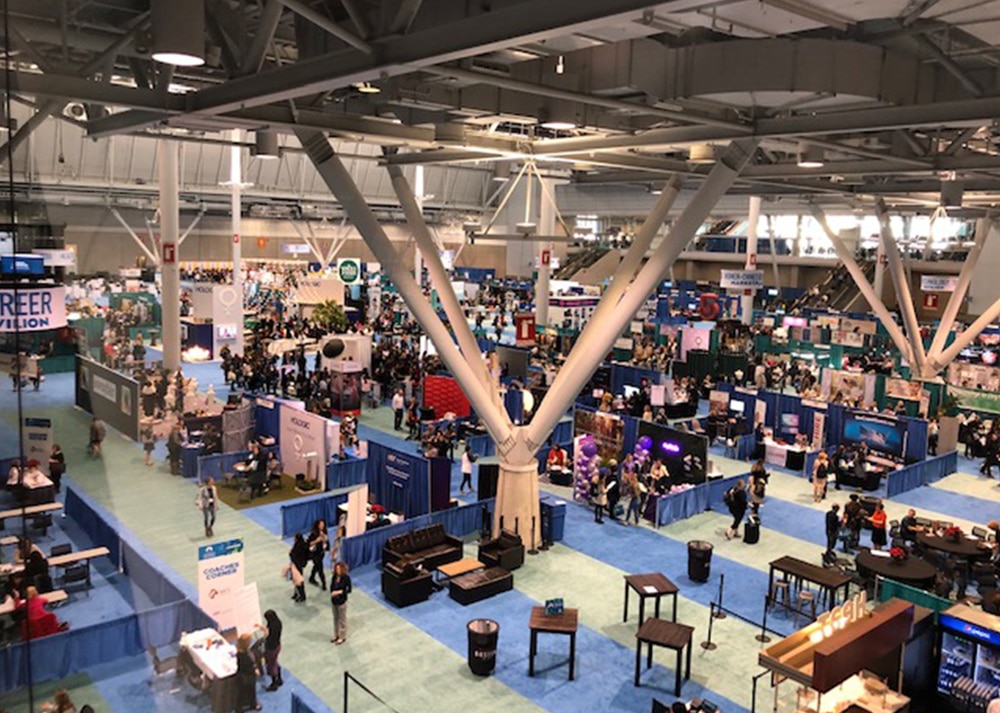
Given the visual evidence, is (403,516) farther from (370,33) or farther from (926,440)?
(926,440)

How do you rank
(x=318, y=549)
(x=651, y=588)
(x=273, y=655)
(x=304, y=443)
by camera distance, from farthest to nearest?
(x=304, y=443) → (x=318, y=549) → (x=651, y=588) → (x=273, y=655)

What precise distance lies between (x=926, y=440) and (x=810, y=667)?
1590 centimetres

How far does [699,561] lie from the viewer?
15.3 m

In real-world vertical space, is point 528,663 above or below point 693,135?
below

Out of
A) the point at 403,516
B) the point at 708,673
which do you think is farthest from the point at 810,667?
the point at 403,516

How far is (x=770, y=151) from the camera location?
1909 centimetres

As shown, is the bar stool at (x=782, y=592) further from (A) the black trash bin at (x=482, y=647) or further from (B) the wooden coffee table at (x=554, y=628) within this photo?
(A) the black trash bin at (x=482, y=647)

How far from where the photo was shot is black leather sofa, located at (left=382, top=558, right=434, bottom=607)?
45.7 feet

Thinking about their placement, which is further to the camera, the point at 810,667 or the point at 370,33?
the point at 810,667

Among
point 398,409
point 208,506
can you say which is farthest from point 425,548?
point 398,409

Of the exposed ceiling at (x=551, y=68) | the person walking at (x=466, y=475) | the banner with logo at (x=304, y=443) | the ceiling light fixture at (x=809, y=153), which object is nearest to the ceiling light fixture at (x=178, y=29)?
the exposed ceiling at (x=551, y=68)

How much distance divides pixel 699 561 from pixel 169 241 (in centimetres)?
2196

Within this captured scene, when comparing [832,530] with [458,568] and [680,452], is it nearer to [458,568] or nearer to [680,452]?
[680,452]

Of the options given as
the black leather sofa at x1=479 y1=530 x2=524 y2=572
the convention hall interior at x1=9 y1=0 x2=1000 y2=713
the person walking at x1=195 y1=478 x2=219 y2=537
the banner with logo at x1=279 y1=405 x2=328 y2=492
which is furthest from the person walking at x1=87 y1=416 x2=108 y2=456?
the black leather sofa at x1=479 y1=530 x2=524 y2=572
